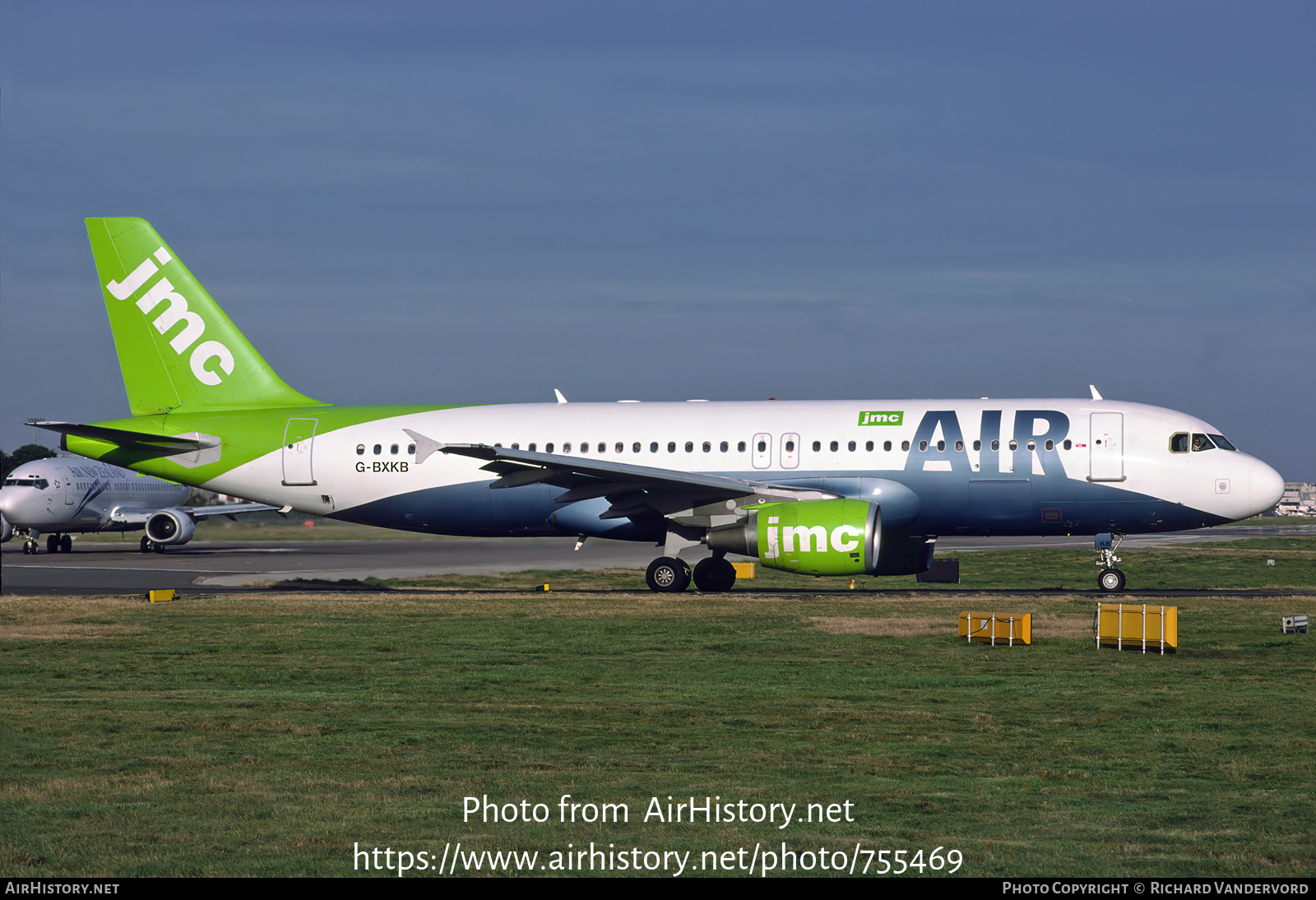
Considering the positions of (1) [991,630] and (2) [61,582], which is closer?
(1) [991,630]

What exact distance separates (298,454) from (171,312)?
4.71 metres

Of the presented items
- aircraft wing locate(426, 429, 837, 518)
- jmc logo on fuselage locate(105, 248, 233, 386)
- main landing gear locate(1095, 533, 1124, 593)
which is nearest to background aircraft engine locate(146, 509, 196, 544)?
jmc logo on fuselage locate(105, 248, 233, 386)

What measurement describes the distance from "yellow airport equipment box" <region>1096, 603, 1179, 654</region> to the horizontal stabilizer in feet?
67.3

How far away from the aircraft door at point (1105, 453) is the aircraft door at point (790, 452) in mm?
5959

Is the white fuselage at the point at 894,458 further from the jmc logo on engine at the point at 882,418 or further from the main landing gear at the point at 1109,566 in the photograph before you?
the main landing gear at the point at 1109,566

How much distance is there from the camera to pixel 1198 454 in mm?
27250

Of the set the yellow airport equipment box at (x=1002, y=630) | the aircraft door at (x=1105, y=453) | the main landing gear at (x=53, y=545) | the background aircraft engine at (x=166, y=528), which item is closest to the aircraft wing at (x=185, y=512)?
the main landing gear at (x=53, y=545)

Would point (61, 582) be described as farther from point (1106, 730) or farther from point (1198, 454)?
point (1106, 730)

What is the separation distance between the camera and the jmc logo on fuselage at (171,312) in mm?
31078

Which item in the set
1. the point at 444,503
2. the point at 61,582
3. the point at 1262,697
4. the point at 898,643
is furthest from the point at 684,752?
the point at 61,582

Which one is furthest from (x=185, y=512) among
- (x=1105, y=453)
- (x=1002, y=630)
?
(x=1002, y=630)

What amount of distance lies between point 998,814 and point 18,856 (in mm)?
6104

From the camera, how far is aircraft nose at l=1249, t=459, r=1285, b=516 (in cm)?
2720
